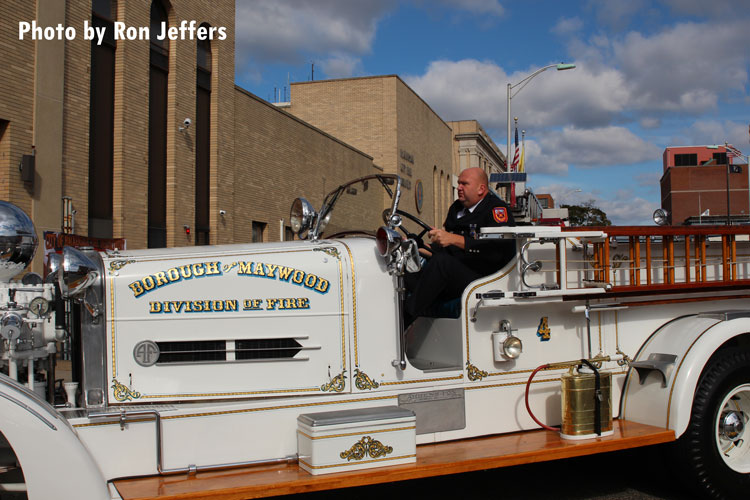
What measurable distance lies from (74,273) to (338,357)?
4.79 feet

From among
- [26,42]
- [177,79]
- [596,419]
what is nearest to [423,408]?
[596,419]

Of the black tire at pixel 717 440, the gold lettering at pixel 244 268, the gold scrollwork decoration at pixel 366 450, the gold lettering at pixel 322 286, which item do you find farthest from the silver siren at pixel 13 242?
the black tire at pixel 717 440

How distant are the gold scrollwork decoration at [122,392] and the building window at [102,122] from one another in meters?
11.8

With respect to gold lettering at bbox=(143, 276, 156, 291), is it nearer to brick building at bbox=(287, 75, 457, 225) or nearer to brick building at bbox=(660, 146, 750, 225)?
brick building at bbox=(287, 75, 457, 225)

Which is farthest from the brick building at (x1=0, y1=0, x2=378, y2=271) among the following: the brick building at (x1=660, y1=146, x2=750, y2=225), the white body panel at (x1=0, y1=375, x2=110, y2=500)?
the brick building at (x1=660, y1=146, x2=750, y2=225)

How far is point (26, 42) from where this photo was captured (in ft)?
41.7

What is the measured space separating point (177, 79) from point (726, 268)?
49.7 ft

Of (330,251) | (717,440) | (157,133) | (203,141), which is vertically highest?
(203,141)

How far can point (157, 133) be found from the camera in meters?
16.8

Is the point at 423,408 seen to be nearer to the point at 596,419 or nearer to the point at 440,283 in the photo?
the point at 440,283

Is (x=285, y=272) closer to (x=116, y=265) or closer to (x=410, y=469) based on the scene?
(x=116, y=265)

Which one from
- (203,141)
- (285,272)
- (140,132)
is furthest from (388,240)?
(203,141)

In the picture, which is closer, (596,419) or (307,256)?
(307,256)

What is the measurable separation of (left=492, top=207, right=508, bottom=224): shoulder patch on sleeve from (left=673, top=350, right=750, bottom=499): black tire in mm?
1619
